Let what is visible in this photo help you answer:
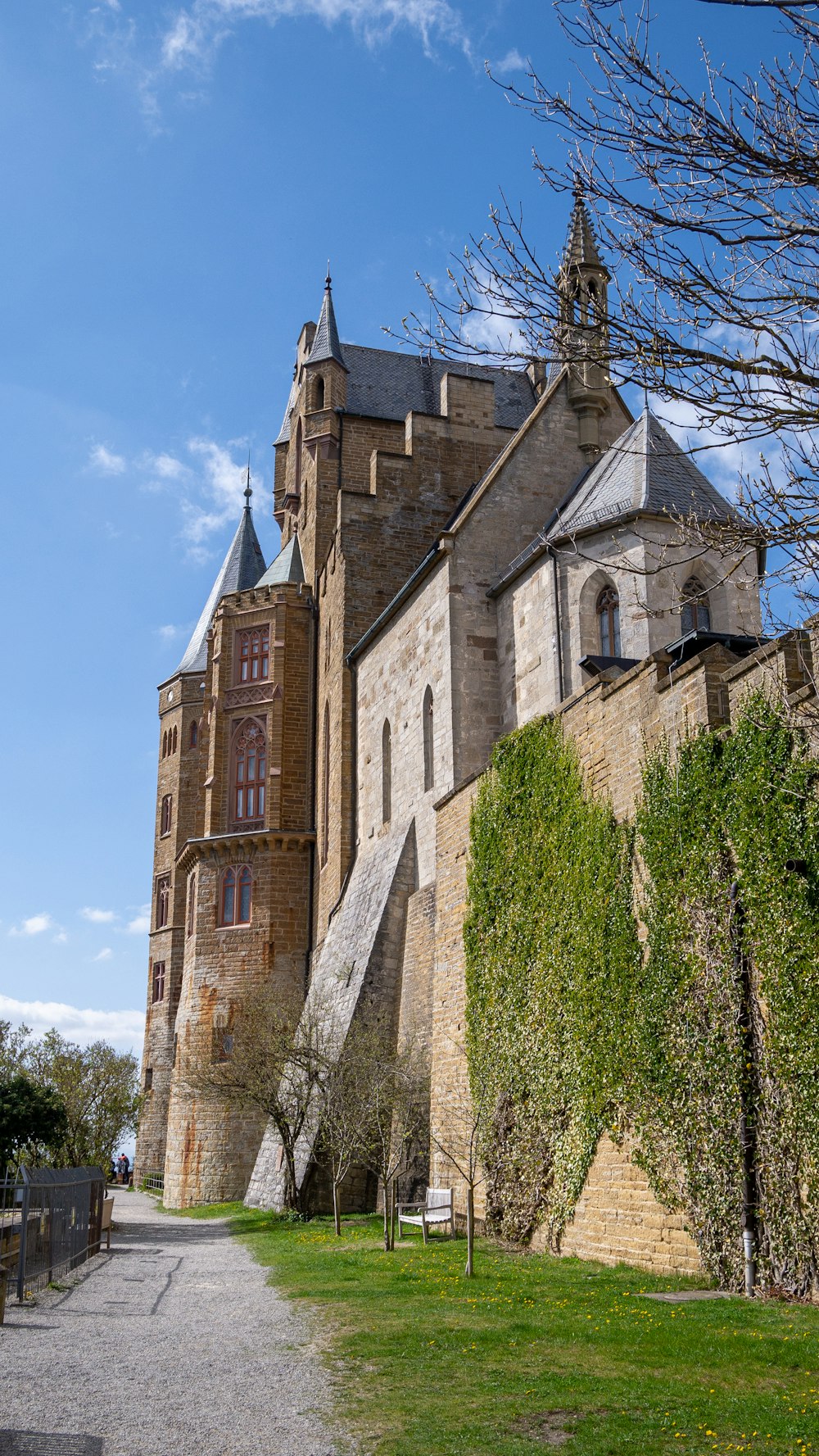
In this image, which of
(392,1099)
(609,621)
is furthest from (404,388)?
(392,1099)

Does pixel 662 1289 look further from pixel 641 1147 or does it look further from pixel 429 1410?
pixel 429 1410

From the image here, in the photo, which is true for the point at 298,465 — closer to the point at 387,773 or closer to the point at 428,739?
the point at 387,773

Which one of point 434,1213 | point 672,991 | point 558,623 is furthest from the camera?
point 558,623

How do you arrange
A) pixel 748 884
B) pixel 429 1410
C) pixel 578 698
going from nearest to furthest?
pixel 429 1410 < pixel 748 884 < pixel 578 698

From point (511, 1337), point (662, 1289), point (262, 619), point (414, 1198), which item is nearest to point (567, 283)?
point (511, 1337)

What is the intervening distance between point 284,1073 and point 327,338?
2663 centimetres

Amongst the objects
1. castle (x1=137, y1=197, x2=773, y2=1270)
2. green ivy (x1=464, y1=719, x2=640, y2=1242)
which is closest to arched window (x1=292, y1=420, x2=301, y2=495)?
castle (x1=137, y1=197, x2=773, y2=1270)

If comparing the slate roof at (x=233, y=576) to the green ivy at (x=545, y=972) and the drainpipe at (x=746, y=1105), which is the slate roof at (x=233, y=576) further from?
the drainpipe at (x=746, y=1105)

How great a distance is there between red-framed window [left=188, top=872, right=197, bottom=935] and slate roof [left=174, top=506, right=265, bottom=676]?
41.8 feet

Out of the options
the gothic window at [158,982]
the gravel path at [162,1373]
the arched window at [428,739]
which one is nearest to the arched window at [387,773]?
the arched window at [428,739]

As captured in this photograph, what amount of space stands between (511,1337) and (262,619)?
104 feet

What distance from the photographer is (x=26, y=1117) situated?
86.3ft

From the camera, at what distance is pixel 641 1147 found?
13.9 meters

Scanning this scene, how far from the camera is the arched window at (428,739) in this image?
28156mm
